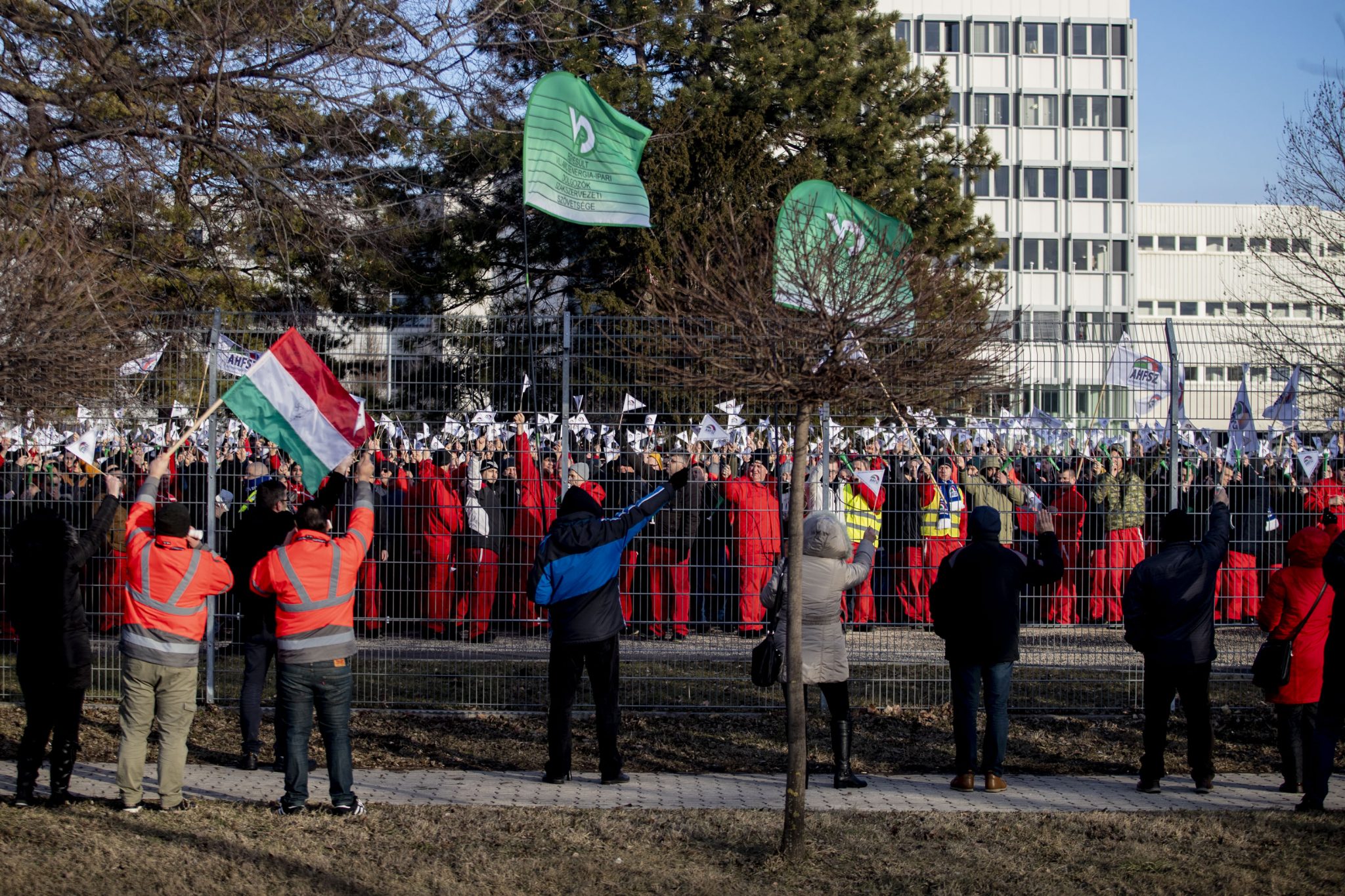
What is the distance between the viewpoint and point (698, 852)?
6754mm

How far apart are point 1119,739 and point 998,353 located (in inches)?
162

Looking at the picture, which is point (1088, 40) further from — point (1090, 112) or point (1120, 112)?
point (1120, 112)

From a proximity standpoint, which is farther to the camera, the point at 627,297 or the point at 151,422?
the point at 627,297

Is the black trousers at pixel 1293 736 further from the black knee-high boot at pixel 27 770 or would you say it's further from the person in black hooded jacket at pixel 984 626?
the black knee-high boot at pixel 27 770

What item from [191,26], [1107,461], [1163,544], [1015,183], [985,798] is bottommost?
[985,798]

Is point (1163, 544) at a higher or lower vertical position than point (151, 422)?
lower

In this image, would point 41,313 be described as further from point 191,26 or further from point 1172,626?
point 1172,626

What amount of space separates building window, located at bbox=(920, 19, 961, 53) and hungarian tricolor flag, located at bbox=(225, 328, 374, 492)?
55611 mm

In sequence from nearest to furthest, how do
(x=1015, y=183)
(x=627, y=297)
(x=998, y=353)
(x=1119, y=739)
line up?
(x=998, y=353) < (x=1119, y=739) < (x=627, y=297) < (x=1015, y=183)

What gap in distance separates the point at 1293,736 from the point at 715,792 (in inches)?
150

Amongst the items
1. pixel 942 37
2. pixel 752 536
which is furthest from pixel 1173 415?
pixel 942 37

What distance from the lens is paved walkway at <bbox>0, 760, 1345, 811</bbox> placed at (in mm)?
7922

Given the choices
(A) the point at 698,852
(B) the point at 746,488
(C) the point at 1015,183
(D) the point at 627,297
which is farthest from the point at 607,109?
(C) the point at 1015,183

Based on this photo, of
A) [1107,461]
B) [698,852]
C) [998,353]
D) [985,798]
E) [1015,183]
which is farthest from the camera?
[1015,183]
